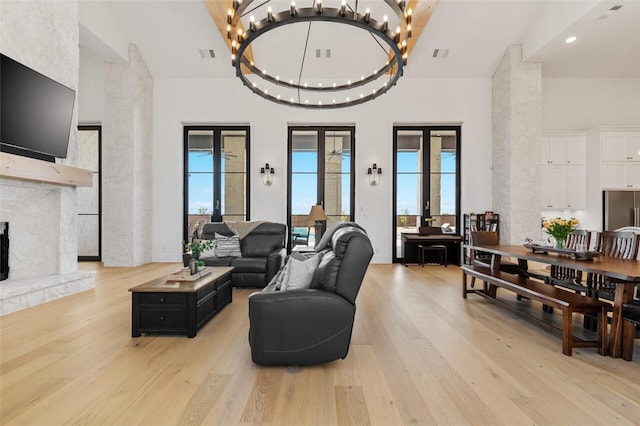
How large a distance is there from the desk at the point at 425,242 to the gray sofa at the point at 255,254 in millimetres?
3365

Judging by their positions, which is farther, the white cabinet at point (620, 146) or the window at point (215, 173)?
the window at point (215, 173)

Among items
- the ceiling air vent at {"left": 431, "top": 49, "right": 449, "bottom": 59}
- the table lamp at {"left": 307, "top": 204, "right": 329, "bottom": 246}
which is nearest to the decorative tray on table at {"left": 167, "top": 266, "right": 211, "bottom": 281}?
the table lamp at {"left": 307, "top": 204, "right": 329, "bottom": 246}

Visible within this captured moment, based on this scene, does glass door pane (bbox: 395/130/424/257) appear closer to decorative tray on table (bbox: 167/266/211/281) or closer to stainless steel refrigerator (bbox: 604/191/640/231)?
stainless steel refrigerator (bbox: 604/191/640/231)

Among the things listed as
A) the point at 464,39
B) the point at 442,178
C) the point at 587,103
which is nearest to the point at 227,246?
the point at 442,178

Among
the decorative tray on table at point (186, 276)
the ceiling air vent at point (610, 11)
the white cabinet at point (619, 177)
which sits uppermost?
the ceiling air vent at point (610, 11)

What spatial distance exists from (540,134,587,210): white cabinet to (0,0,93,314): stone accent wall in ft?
31.1

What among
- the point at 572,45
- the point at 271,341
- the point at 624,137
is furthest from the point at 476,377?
the point at 624,137

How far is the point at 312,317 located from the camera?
2418 millimetres

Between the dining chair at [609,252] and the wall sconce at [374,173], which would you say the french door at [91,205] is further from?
the dining chair at [609,252]

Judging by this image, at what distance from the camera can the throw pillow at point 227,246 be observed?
5.33 m

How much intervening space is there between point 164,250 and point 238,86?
4.35m

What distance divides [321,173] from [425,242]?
3.01 metres

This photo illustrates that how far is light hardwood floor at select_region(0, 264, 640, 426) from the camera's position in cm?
189

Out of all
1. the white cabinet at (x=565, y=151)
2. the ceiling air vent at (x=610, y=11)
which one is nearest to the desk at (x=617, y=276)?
the ceiling air vent at (x=610, y=11)
